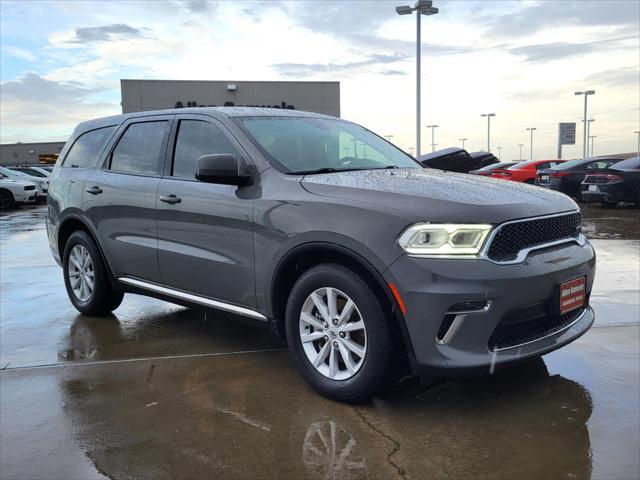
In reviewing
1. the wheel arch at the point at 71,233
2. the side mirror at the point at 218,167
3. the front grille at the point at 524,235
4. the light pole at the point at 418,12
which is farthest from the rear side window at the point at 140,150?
the light pole at the point at 418,12

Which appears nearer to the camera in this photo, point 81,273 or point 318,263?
point 318,263

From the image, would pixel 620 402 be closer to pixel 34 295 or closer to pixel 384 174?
pixel 384 174

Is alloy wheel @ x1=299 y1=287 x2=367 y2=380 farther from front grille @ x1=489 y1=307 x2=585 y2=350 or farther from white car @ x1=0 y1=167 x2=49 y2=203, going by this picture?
white car @ x1=0 y1=167 x2=49 y2=203

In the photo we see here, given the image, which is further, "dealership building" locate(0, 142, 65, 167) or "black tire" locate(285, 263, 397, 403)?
"dealership building" locate(0, 142, 65, 167)

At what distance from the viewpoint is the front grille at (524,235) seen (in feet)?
9.87

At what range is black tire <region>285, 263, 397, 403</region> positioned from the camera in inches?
122

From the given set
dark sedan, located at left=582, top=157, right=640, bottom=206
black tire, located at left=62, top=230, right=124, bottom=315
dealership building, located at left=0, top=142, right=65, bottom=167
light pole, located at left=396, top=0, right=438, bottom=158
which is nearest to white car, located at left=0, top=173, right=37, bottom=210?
light pole, located at left=396, top=0, right=438, bottom=158

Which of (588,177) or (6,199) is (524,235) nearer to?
(588,177)

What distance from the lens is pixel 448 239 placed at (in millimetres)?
2973

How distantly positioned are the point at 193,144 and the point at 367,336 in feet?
6.83

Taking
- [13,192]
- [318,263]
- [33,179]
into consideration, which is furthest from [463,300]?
[33,179]

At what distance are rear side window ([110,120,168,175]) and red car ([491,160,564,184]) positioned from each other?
639 inches

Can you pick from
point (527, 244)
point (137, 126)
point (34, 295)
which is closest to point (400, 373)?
point (527, 244)

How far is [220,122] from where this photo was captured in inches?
163
